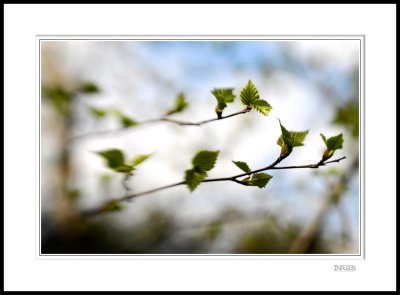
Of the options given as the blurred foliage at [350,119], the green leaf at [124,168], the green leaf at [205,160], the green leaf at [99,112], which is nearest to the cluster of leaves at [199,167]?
the green leaf at [205,160]

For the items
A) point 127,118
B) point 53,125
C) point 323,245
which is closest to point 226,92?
point 127,118

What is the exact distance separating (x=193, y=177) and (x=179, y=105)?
0.27 m

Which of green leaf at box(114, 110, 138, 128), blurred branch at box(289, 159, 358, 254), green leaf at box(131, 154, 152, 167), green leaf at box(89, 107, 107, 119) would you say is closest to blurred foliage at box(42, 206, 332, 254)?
blurred branch at box(289, 159, 358, 254)

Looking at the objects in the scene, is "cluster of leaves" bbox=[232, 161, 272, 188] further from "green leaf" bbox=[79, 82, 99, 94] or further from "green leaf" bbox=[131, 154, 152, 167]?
"green leaf" bbox=[79, 82, 99, 94]

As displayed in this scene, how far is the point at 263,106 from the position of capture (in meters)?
0.62

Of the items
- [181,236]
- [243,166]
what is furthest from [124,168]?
[181,236]

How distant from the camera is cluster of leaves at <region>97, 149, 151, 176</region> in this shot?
630mm

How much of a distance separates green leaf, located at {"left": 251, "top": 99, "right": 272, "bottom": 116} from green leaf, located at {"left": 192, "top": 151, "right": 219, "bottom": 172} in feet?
0.40

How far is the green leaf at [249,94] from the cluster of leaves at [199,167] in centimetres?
12

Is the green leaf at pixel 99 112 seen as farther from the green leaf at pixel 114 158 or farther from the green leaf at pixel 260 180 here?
the green leaf at pixel 260 180

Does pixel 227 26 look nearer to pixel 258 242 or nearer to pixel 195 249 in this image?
pixel 195 249

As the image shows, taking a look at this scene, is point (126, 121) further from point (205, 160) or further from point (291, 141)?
point (291, 141)

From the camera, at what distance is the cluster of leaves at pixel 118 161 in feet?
2.07

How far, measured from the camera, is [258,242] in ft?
8.55
